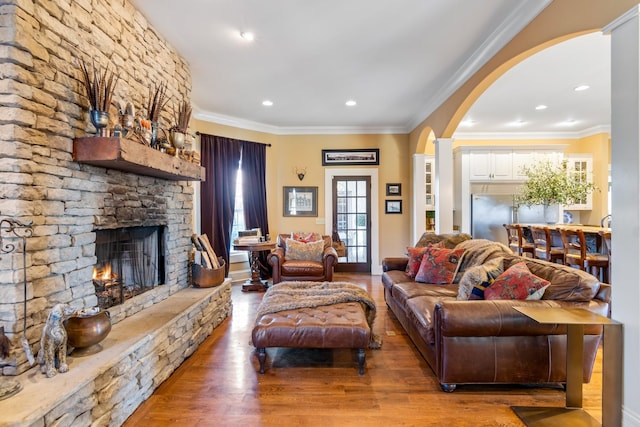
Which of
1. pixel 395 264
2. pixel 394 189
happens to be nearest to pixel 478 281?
pixel 395 264

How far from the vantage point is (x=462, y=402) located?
88.6 inches

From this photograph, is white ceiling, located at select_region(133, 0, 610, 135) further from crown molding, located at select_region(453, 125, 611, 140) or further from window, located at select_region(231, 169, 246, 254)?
window, located at select_region(231, 169, 246, 254)

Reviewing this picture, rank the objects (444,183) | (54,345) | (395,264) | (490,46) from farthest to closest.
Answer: (444,183) < (395,264) < (490,46) < (54,345)

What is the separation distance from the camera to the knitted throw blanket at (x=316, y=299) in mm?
2922

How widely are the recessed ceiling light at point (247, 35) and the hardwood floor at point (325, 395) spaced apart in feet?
9.67

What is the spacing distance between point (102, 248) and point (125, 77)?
135cm

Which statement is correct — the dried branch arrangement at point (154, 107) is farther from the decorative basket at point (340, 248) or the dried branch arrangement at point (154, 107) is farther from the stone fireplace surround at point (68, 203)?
the decorative basket at point (340, 248)

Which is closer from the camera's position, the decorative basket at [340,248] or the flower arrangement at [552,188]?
the flower arrangement at [552,188]

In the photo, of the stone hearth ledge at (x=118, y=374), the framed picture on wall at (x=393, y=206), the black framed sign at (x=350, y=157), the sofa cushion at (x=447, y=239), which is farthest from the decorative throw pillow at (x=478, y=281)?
the black framed sign at (x=350, y=157)

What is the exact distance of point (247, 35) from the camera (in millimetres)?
3111

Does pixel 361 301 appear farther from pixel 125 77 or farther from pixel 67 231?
pixel 125 77

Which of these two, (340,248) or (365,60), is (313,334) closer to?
(365,60)

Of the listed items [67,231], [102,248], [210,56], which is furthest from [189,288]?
[210,56]

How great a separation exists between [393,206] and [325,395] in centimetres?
470
